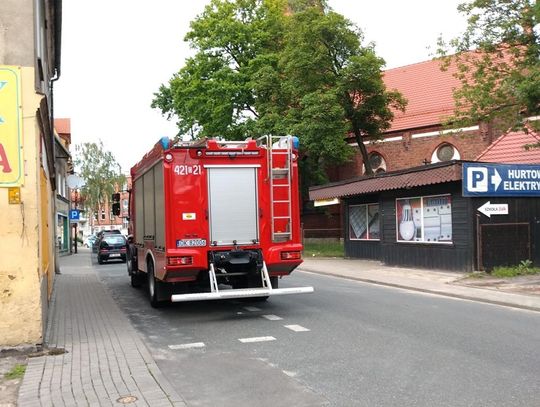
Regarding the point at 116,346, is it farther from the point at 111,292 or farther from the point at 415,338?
the point at 111,292

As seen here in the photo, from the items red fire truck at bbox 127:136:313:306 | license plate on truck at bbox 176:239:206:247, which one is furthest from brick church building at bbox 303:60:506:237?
license plate on truck at bbox 176:239:206:247

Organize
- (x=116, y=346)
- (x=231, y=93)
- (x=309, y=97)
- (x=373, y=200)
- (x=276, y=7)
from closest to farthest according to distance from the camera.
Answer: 1. (x=116, y=346)
2. (x=373, y=200)
3. (x=309, y=97)
4. (x=231, y=93)
5. (x=276, y=7)

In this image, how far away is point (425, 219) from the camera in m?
18.9

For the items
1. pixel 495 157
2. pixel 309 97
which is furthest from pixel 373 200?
pixel 309 97

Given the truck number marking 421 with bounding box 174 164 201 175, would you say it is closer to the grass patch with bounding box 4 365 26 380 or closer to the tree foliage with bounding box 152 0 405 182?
the grass patch with bounding box 4 365 26 380

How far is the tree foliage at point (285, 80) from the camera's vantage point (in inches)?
1140

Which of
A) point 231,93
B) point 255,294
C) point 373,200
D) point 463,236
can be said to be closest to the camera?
point 255,294

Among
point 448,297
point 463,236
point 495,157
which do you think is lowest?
point 448,297

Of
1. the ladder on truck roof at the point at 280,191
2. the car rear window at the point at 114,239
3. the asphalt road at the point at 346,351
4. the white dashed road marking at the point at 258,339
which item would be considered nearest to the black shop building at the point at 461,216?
the asphalt road at the point at 346,351

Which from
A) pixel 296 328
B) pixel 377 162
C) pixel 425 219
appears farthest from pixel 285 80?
pixel 296 328

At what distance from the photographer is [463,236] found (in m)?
17.1

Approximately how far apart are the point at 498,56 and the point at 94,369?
62.2 ft

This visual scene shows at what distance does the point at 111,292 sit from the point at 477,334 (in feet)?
31.3

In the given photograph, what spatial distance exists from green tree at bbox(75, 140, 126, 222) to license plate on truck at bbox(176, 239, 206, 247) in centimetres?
6188
